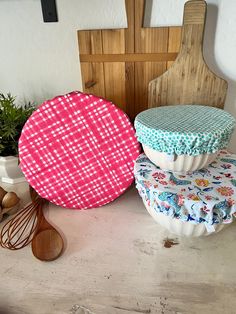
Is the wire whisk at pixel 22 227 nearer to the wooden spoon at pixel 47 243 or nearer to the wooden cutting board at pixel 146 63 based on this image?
the wooden spoon at pixel 47 243

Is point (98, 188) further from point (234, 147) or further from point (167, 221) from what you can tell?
point (234, 147)

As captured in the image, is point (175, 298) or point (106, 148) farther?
point (106, 148)

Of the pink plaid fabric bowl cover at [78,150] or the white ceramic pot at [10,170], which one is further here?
the white ceramic pot at [10,170]

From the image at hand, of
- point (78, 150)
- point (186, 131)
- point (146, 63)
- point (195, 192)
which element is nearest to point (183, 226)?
point (195, 192)

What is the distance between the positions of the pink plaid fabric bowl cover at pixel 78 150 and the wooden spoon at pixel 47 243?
9 centimetres

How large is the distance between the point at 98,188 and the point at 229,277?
13.9 inches

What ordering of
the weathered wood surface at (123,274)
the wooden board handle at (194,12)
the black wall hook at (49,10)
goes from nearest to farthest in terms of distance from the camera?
the weathered wood surface at (123,274) → the wooden board handle at (194,12) → the black wall hook at (49,10)

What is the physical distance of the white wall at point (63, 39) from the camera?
622 mm

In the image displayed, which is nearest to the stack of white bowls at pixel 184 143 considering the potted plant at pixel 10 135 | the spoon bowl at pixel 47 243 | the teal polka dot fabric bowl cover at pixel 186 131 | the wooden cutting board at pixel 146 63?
the teal polka dot fabric bowl cover at pixel 186 131

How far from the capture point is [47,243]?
0.58 m

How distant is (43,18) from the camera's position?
714 millimetres

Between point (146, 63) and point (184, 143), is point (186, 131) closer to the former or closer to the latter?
point (184, 143)

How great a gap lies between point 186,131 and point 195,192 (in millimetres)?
118

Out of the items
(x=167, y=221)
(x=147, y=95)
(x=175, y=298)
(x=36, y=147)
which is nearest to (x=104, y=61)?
(x=147, y=95)
